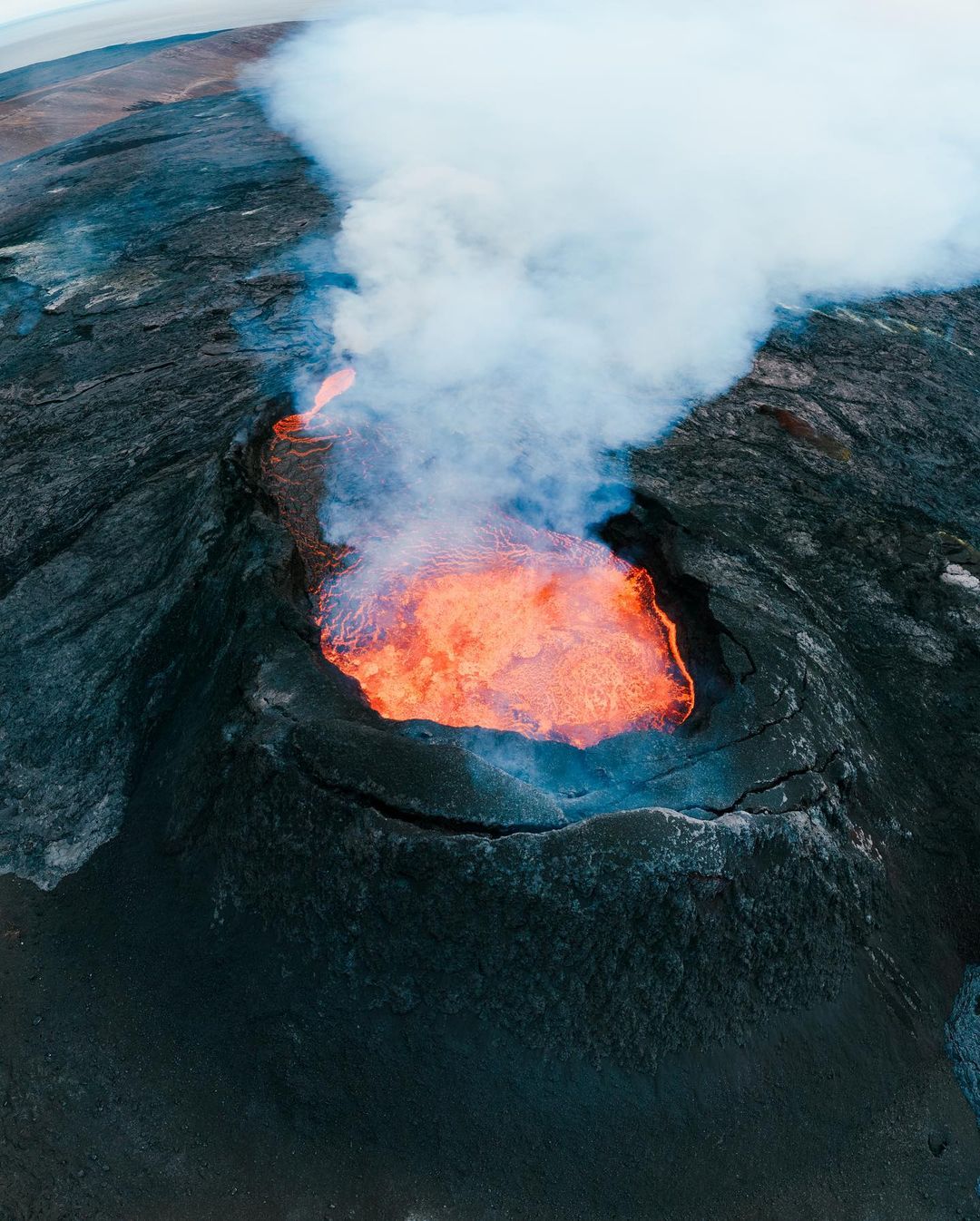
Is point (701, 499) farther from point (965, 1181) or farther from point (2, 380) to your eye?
point (2, 380)

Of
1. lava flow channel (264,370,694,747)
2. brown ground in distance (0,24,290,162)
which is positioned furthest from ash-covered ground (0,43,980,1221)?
brown ground in distance (0,24,290,162)

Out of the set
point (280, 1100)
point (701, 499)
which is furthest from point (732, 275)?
point (280, 1100)

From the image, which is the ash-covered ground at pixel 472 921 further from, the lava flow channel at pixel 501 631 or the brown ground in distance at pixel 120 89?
the brown ground in distance at pixel 120 89

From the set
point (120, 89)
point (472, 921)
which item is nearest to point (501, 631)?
point (472, 921)

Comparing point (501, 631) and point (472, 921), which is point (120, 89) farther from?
point (472, 921)

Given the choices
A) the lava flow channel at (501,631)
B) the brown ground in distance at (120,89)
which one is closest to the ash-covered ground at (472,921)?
the lava flow channel at (501,631)

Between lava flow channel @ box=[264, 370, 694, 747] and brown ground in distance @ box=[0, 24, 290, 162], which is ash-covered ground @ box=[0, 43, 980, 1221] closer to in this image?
lava flow channel @ box=[264, 370, 694, 747]
